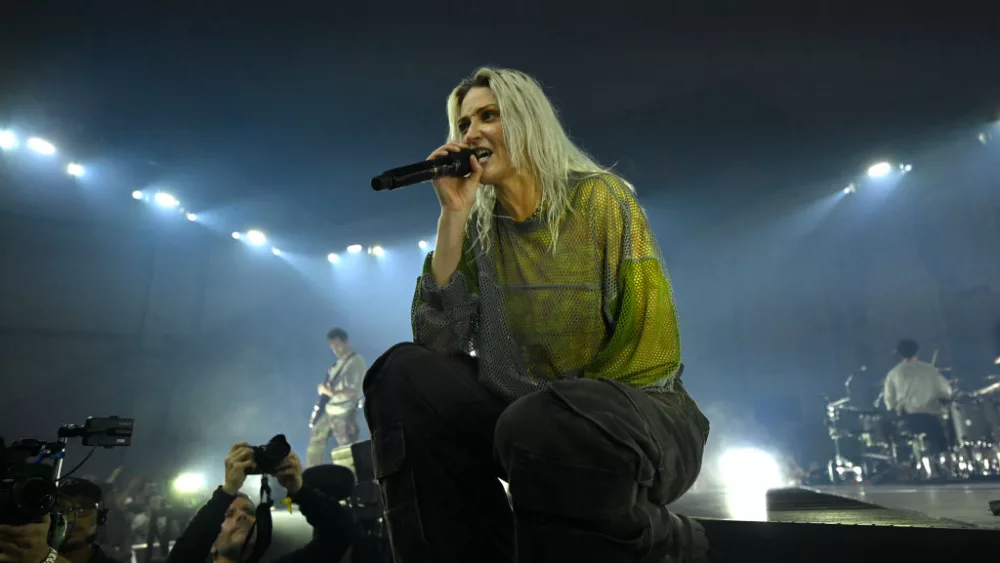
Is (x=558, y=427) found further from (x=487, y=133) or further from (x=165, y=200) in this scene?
(x=165, y=200)

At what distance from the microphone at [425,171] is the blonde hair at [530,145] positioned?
0.49 ft

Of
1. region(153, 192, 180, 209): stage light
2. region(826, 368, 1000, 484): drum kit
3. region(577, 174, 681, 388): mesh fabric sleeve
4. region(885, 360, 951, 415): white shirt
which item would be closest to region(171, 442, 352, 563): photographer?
region(577, 174, 681, 388): mesh fabric sleeve

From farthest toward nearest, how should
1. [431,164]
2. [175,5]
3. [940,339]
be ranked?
[940,339]
[175,5]
[431,164]

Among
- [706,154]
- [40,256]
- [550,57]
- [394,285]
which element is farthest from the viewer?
[394,285]

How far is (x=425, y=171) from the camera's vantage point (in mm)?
1488

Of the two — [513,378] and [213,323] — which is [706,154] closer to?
[513,378]

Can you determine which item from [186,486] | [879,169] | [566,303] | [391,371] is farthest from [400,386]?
[879,169]

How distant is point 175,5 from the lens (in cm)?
666

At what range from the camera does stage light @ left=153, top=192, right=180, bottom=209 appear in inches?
457

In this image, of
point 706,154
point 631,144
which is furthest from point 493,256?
point 706,154

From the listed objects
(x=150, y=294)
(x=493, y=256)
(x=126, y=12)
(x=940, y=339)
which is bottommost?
(x=493, y=256)

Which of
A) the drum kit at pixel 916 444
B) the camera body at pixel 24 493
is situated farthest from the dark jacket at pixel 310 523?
the drum kit at pixel 916 444

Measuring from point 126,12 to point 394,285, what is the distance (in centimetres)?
1093

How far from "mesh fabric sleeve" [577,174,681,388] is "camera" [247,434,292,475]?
65.1 inches
